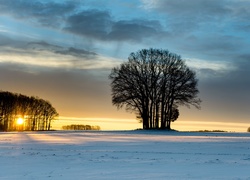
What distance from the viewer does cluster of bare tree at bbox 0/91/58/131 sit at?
360 ft

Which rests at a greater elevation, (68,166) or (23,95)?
(23,95)

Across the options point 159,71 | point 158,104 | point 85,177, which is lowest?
point 85,177

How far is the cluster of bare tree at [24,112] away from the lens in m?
110

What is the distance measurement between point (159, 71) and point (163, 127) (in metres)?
11.5

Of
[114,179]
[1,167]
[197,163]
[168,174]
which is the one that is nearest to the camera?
[114,179]

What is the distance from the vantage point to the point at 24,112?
117062 millimetres

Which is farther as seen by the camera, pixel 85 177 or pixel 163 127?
pixel 163 127

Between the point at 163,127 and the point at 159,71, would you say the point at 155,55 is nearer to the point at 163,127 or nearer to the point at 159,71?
the point at 159,71

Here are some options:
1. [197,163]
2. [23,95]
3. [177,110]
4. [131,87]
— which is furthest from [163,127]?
[197,163]

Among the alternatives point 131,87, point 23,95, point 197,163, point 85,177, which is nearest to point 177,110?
point 131,87

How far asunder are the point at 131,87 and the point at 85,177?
65.5 meters

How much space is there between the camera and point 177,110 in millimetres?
83938

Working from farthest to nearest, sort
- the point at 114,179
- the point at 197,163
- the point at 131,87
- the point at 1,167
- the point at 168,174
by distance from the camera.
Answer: the point at 131,87 < the point at 197,163 < the point at 1,167 < the point at 168,174 < the point at 114,179

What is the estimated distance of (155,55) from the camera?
85.2 m
